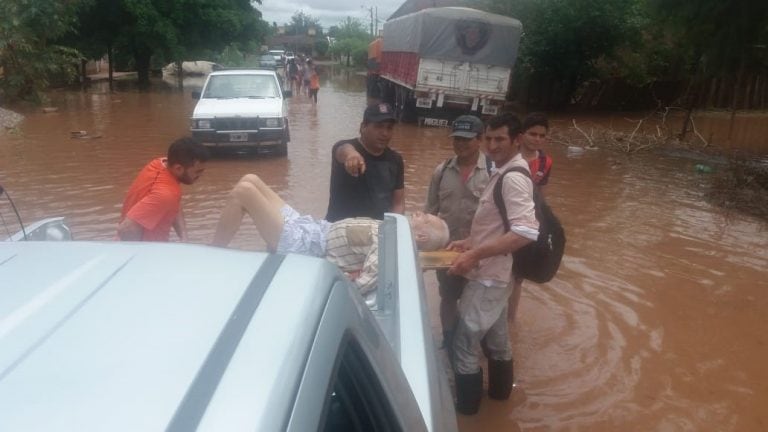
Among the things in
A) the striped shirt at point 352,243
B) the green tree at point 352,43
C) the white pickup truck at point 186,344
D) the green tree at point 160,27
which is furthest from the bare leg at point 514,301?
the green tree at point 352,43

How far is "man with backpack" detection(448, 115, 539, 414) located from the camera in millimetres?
3393

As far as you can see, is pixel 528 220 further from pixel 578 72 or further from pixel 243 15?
pixel 243 15

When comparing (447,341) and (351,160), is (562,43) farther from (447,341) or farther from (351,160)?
(351,160)

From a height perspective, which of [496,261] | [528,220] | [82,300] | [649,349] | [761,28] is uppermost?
[761,28]

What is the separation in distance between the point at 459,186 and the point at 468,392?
49.9 inches

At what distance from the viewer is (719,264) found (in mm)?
7066

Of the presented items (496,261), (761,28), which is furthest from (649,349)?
(761,28)

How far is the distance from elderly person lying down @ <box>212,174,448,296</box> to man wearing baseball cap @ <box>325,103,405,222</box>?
24 centimetres

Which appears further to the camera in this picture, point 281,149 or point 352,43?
point 352,43

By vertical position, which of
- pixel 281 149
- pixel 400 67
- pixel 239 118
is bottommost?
pixel 281 149

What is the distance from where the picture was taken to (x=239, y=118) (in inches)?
467

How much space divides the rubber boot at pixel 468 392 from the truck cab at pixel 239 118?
8739 mm

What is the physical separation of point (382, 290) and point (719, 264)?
18.7ft

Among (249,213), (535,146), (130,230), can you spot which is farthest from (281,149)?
(130,230)
